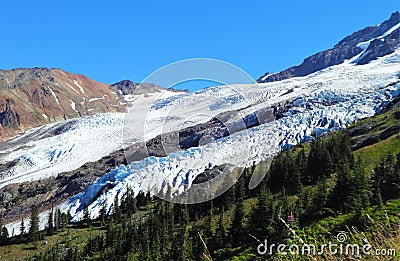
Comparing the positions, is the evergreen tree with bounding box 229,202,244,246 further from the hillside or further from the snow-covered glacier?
the snow-covered glacier

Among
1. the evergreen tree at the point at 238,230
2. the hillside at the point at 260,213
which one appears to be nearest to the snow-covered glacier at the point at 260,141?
the hillside at the point at 260,213

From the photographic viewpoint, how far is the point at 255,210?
4238cm

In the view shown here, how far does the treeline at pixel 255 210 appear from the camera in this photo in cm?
3447

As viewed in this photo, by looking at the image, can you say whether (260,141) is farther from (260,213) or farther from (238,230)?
(260,213)

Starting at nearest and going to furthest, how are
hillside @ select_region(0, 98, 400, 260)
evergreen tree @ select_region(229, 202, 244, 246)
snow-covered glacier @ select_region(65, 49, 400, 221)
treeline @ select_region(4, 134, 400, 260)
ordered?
hillside @ select_region(0, 98, 400, 260), treeline @ select_region(4, 134, 400, 260), evergreen tree @ select_region(229, 202, 244, 246), snow-covered glacier @ select_region(65, 49, 400, 221)

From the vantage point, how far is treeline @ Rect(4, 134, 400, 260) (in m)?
34.5

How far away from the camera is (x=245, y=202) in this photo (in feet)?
208

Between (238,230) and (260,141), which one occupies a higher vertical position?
(260,141)

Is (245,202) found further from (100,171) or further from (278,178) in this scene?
(100,171)

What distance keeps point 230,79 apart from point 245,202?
54.9 meters

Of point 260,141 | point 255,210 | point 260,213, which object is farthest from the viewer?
point 260,141

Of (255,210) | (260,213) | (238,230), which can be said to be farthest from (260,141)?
(260,213)

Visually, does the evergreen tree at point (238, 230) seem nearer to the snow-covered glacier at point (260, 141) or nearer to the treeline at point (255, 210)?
the treeline at point (255, 210)

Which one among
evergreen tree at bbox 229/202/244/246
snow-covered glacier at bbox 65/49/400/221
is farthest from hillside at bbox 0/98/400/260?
snow-covered glacier at bbox 65/49/400/221
